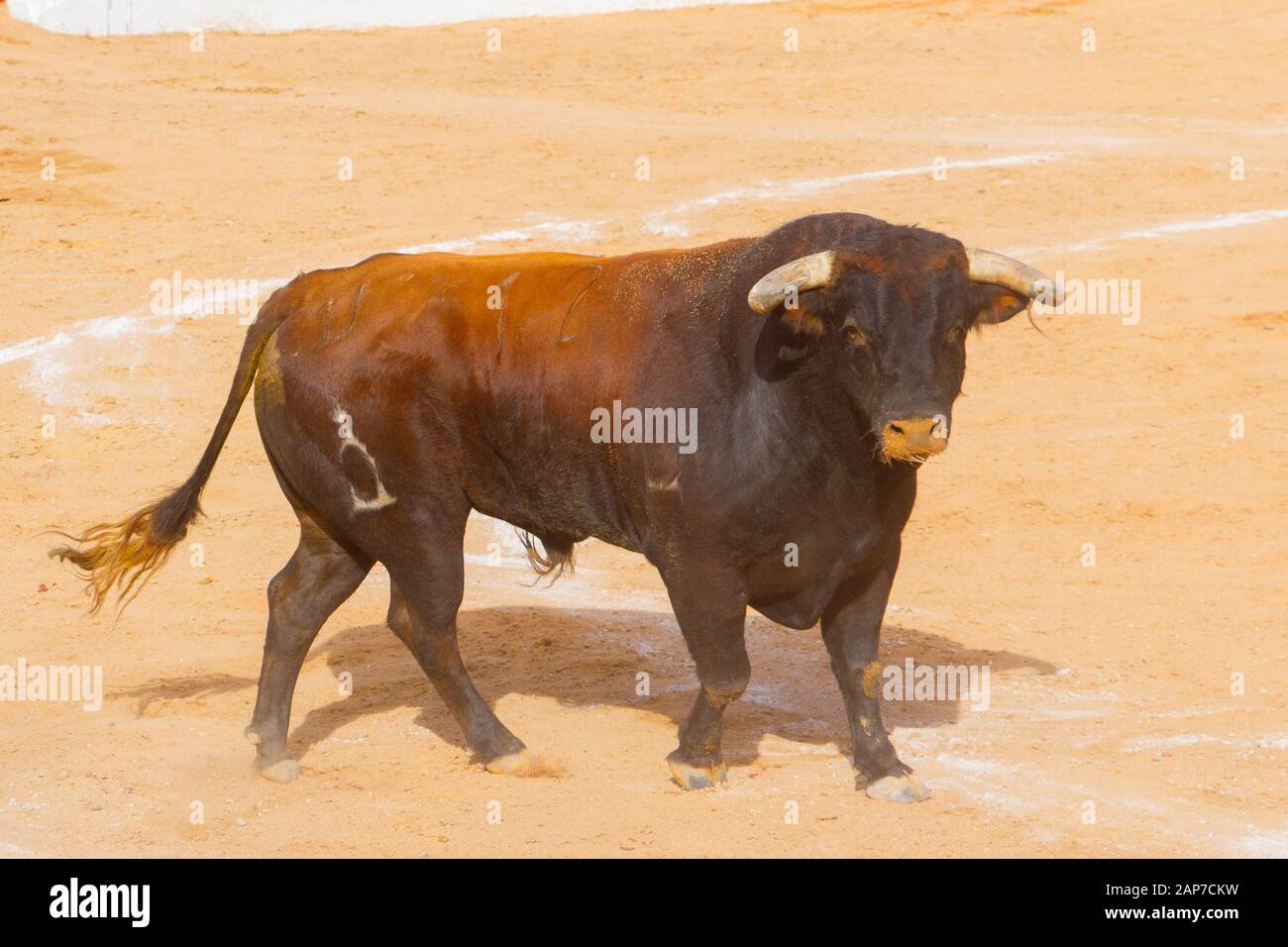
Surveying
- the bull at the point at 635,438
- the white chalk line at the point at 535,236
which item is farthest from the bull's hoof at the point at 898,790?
the white chalk line at the point at 535,236

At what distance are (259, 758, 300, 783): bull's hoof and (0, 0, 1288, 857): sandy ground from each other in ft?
0.24

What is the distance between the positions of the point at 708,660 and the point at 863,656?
72cm

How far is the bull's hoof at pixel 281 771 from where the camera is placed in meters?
7.57

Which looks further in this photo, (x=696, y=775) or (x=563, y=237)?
(x=563, y=237)

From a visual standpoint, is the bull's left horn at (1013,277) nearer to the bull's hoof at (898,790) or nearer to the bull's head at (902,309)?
the bull's head at (902,309)

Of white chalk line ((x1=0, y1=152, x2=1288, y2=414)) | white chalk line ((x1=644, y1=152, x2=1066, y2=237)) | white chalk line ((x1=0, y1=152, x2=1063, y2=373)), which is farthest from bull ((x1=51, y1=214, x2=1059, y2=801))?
white chalk line ((x1=644, y1=152, x2=1066, y2=237))

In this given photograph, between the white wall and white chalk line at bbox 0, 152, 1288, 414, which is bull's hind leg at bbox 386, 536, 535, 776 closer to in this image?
white chalk line at bbox 0, 152, 1288, 414

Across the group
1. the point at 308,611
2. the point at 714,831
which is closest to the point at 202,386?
the point at 308,611

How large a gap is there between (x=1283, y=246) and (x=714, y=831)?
33.8ft

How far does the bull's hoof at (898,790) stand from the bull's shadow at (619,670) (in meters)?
0.63

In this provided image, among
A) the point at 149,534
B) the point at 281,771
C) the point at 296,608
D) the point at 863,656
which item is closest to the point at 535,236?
the point at 149,534

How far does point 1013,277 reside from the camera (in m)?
Result: 6.61

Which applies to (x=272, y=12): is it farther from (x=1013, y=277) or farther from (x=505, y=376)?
(x=1013, y=277)

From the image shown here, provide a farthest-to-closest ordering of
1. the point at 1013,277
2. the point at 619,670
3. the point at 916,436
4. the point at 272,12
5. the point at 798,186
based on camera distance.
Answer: the point at 272,12
the point at 798,186
the point at 619,670
the point at 1013,277
the point at 916,436
